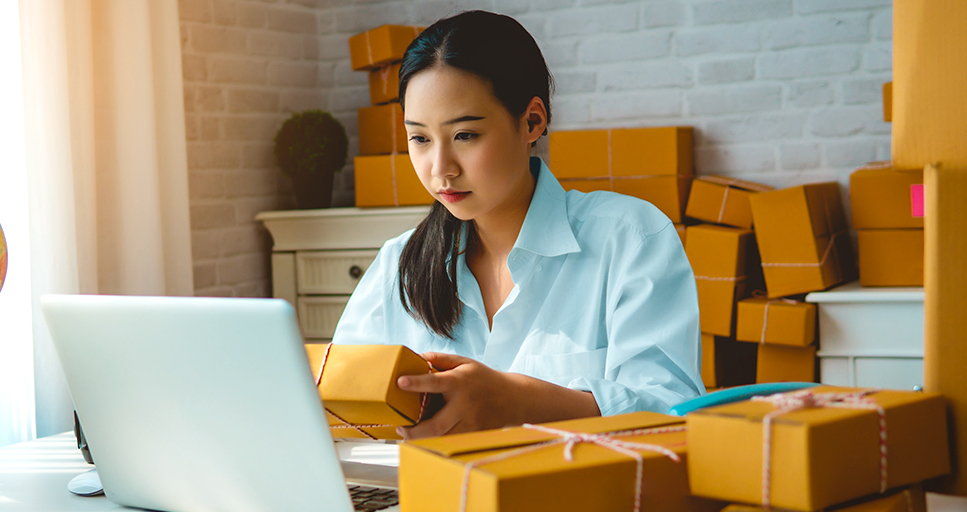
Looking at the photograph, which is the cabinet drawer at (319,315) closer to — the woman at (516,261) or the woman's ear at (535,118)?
the woman at (516,261)

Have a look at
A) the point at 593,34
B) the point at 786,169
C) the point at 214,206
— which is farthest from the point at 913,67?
the point at 214,206

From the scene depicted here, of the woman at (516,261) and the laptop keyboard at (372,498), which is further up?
the woman at (516,261)

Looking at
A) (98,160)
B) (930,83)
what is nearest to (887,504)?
(930,83)

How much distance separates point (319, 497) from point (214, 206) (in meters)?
2.07

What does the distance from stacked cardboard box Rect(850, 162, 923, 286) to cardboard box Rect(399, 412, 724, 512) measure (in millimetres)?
1724

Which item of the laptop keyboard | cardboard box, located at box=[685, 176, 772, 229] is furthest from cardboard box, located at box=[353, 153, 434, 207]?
the laptop keyboard

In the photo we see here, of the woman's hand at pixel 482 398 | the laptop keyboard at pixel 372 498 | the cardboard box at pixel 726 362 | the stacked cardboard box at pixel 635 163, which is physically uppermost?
the stacked cardboard box at pixel 635 163

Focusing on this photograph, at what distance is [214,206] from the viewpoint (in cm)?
260

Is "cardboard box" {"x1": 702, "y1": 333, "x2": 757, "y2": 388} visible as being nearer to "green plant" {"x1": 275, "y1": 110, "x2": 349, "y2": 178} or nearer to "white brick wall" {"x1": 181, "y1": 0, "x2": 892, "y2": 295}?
"white brick wall" {"x1": 181, "y1": 0, "x2": 892, "y2": 295}

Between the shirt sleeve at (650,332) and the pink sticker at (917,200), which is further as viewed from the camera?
the shirt sleeve at (650,332)

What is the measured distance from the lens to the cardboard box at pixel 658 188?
92.9 inches

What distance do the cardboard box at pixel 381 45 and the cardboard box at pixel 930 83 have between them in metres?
2.03

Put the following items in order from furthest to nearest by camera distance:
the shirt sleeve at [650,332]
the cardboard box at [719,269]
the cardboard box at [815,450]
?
the cardboard box at [719,269]
the shirt sleeve at [650,332]
the cardboard box at [815,450]

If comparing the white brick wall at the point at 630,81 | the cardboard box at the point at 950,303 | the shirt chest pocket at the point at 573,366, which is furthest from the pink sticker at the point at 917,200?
the white brick wall at the point at 630,81
